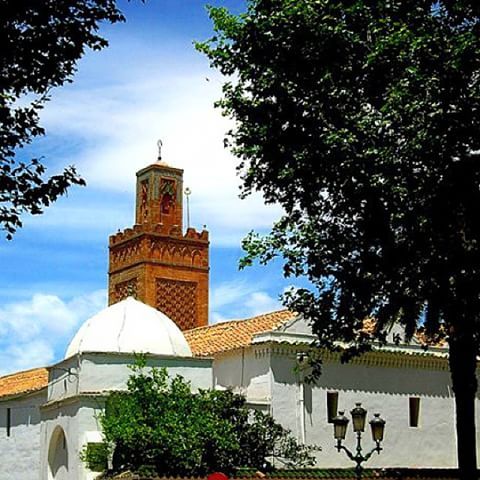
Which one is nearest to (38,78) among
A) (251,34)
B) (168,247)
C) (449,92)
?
(449,92)

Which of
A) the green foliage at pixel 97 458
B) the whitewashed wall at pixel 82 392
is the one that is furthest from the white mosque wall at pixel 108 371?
the green foliage at pixel 97 458

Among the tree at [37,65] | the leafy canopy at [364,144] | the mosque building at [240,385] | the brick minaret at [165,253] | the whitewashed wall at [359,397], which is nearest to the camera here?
the tree at [37,65]

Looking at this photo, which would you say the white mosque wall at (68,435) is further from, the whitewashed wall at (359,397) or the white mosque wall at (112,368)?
the whitewashed wall at (359,397)

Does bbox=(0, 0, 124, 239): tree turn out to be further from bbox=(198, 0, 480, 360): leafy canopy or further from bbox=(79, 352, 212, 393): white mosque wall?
bbox=(79, 352, 212, 393): white mosque wall

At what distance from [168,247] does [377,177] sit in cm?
2989

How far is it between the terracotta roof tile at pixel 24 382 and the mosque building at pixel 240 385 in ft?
0.41

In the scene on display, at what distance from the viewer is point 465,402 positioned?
2180 cm

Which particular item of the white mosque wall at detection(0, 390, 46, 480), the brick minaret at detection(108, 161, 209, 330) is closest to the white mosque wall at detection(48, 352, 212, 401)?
the white mosque wall at detection(0, 390, 46, 480)

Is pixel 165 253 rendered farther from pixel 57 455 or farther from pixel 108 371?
pixel 108 371

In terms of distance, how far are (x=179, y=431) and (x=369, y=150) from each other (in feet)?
34.1

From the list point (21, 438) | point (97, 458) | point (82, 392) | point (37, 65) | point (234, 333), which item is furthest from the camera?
point (234, 333)

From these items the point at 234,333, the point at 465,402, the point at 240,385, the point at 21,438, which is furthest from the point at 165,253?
the point at 465,402

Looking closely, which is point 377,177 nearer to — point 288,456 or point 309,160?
point 309,160

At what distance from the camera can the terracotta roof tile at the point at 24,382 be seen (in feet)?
116
